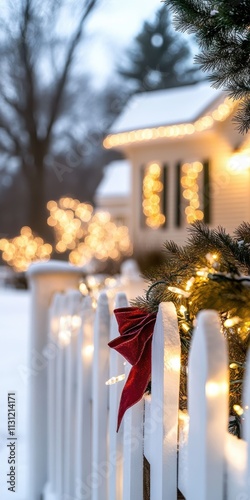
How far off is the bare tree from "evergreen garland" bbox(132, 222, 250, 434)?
14.1 metres

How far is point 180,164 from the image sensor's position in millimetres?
14797

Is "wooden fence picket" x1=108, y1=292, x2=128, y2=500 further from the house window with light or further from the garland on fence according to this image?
the house window with light

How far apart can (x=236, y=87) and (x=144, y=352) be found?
2.77 feet

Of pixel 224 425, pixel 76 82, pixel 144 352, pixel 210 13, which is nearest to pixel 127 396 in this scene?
pixel 144 352

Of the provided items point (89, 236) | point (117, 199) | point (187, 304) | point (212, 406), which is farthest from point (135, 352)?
point (117, 199)

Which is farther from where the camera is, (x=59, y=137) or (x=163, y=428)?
(x=59, y=137)

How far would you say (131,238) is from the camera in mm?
15812

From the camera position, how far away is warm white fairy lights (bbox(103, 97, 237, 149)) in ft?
44.2

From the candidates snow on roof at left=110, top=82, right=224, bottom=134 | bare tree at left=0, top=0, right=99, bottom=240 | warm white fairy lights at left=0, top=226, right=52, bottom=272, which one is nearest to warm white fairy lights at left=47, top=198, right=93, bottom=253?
warm white fairy lights at left=0, top=226, right=52, bottom=272

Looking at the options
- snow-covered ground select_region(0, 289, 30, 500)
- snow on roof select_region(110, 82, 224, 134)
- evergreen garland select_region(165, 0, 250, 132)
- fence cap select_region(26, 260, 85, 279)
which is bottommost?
snow-covered ground select_region(0, 289, 30, 500)

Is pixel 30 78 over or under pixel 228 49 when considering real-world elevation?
over

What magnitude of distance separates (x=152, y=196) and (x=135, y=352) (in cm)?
1364

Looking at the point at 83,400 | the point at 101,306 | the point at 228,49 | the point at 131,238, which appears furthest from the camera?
the point at 131,238

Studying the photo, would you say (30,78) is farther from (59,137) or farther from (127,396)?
(127,396)
